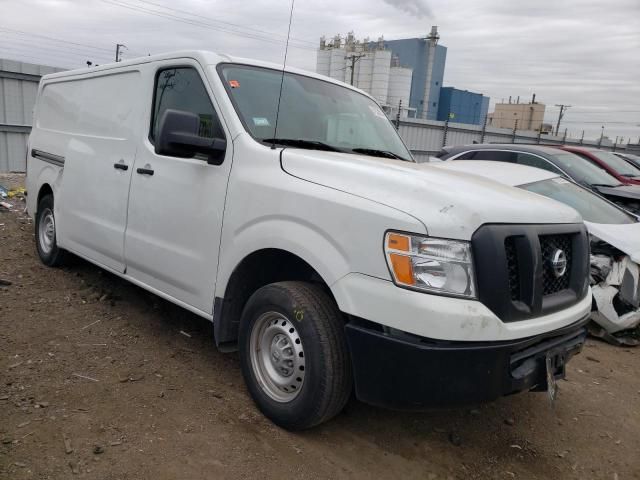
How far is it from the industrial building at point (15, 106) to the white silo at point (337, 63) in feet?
90.2

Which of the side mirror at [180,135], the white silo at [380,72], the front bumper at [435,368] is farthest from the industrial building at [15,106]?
the white silo at [380,72]

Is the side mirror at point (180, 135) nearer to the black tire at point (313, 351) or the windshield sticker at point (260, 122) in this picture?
the windshield sticker at point (260, 122)

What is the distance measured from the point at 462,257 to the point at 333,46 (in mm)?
39457

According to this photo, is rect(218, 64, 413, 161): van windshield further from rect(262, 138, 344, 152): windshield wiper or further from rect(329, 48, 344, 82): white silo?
rect(329, 48, 344, 82): white silo

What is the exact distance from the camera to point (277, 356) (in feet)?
9.46

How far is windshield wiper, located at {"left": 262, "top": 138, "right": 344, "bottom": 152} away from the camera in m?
3.16

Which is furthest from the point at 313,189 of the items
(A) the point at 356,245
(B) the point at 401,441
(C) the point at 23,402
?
(C) the point at 23,402

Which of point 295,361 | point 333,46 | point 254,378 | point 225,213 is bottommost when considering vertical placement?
point 254,378

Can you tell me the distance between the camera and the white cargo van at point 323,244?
230cm

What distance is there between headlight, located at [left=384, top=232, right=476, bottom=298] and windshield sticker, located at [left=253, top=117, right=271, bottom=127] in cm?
136

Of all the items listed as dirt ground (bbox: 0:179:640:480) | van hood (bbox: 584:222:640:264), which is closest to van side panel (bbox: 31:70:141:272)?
dirt ground (bbox: 0:179:640:480)

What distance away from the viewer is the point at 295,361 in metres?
2.76

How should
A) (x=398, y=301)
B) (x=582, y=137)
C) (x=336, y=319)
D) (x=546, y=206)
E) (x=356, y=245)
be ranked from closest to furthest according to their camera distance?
(x=398, y=301)
(x=356, y=245)
(x=336, y=319)
(x=546, y=206)
(x=582, y=137)

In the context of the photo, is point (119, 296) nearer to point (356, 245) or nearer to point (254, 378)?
point (254, 378)
